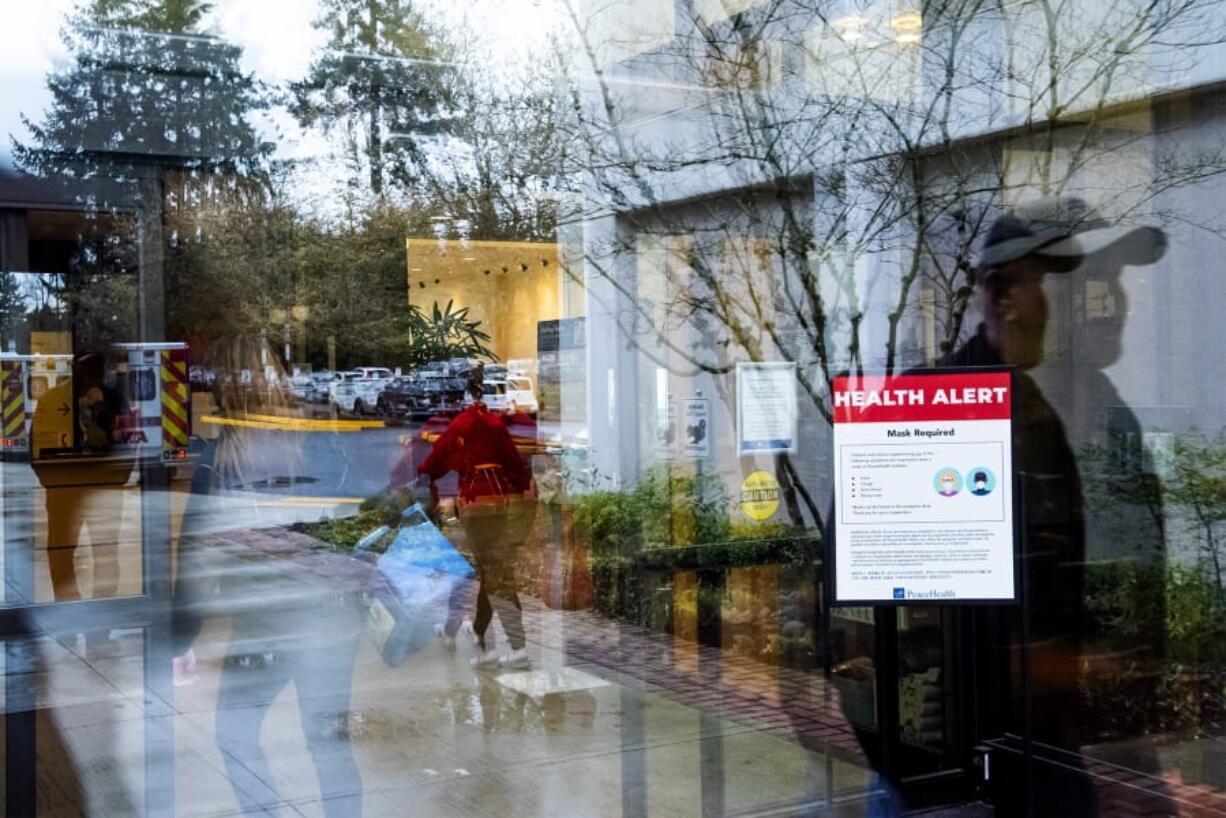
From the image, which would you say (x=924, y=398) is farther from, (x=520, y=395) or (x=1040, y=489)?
(x=520, y=395)

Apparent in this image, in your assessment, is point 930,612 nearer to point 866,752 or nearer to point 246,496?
point 866,752

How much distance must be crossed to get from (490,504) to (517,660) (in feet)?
5.14

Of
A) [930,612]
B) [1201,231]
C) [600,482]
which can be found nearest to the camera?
[930,612]

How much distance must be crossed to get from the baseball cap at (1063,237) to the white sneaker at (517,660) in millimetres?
3184

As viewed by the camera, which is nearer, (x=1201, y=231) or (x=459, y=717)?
(x=1201, y=231)

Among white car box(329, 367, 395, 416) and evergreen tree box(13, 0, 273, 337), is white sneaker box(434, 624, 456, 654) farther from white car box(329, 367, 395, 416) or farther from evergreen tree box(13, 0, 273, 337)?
white car box(329, 367, 395, 416)

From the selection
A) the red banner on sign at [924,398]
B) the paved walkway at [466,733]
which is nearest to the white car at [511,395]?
the paved walkway at [466,733]

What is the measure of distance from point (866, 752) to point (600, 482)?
11.4 feet

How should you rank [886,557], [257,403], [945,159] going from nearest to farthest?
[886,557] → [945,159] → [257,403]

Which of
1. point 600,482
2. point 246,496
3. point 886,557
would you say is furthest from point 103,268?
point 886,557

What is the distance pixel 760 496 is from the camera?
21.7 ft

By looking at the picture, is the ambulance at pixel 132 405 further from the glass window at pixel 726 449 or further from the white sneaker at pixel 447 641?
the white sneaker at pixel 447 641

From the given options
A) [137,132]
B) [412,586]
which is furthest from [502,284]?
[412,586]

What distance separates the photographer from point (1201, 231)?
517 cm
